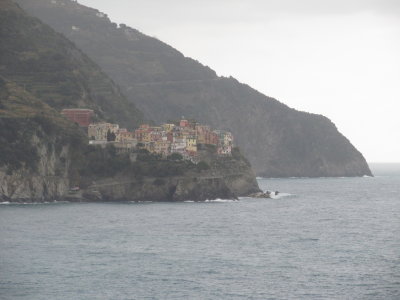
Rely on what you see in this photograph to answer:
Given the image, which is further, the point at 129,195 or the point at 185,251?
the point at 129,195

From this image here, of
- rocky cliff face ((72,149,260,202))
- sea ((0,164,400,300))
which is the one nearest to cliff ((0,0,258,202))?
rocky cliff face ((72,149,260,202))

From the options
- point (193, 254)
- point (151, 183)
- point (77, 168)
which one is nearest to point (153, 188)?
point (151, 183)

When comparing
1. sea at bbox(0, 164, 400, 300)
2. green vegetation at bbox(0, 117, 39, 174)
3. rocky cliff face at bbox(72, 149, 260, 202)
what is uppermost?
green vegetation at bbox(0, 117, 39, 174)

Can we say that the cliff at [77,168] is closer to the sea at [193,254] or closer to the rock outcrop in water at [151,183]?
the rock outcrop in water at [151,183]

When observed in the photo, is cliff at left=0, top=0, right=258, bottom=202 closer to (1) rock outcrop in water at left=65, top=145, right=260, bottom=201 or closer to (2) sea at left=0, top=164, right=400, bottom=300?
(1) rock outcrop in water at left=65, top=145, right=260, bottom=201

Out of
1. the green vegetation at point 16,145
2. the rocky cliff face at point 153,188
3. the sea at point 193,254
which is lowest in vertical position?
the sea at point 193,254

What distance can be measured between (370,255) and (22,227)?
47.9 meters

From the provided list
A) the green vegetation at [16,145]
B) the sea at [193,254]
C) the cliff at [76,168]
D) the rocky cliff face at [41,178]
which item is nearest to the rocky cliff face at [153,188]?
the cliff at [76,168]

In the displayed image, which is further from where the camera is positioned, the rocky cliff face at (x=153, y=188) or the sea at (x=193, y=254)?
the rocky cliff face at (x=153, y=188)

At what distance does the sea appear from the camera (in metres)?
78.9

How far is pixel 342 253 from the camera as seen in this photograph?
101625 mm

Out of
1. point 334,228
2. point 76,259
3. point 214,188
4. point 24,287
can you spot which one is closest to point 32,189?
point 214,188

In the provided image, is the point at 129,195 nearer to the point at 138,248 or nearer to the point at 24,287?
the point at 138,248

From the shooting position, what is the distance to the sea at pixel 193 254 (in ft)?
259
